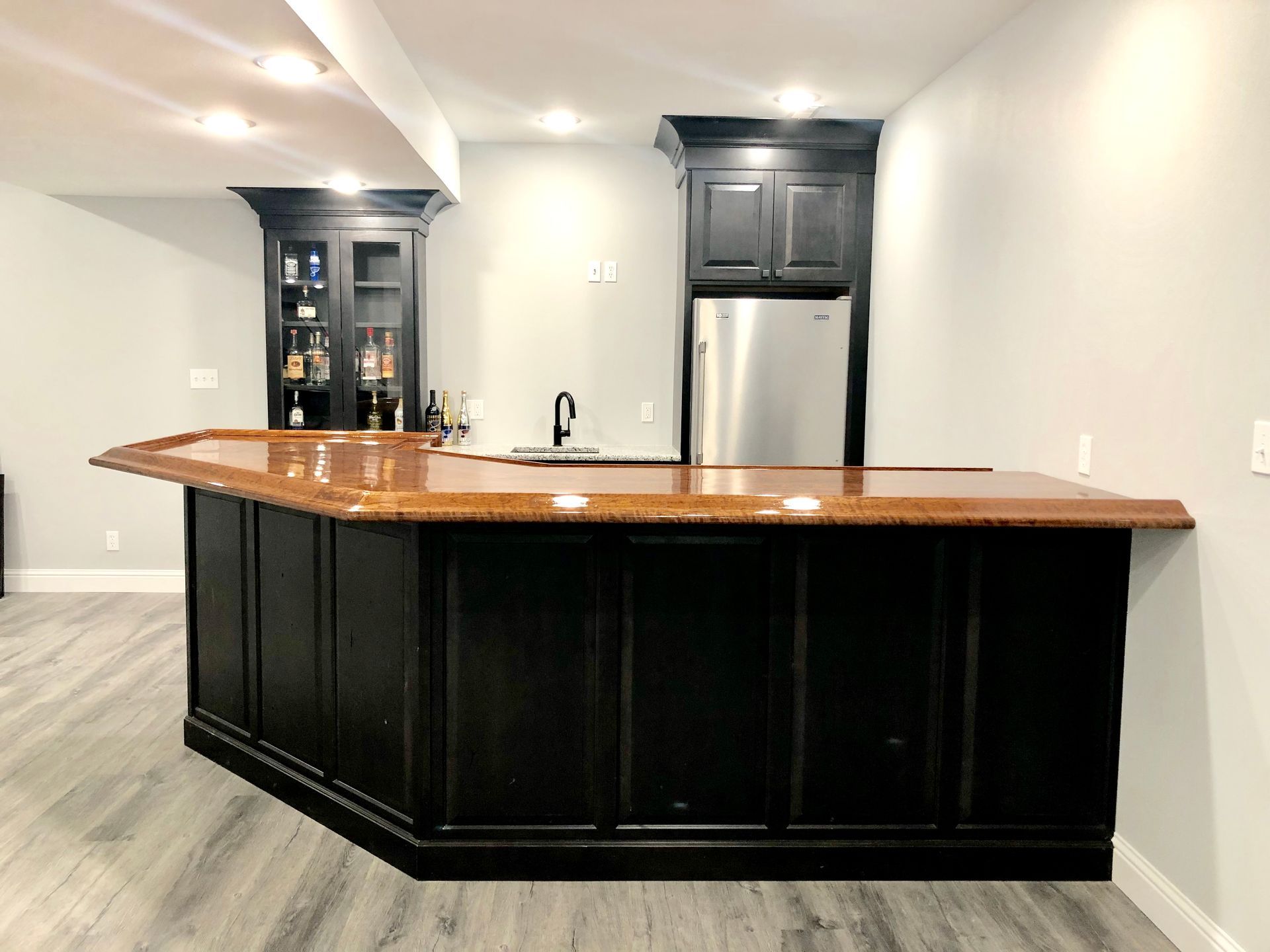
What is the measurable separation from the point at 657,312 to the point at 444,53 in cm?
191

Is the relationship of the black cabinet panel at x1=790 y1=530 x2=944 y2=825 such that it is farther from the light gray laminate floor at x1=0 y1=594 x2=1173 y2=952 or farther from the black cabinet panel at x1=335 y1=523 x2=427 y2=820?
the black cabinet panel at x1=335 y1=523 x2=427 y2=820

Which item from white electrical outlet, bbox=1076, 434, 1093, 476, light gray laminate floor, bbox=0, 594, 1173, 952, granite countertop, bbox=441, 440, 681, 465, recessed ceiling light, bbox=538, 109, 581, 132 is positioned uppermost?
recessed ceiling light, bbox=538, 109, 581, 132

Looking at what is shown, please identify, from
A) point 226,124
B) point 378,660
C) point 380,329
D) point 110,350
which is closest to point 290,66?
point 226,124

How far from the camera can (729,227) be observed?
4.50 m

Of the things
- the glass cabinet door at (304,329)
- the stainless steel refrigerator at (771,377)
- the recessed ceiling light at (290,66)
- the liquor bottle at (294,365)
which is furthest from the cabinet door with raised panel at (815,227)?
the liquor bottle at (294,365)

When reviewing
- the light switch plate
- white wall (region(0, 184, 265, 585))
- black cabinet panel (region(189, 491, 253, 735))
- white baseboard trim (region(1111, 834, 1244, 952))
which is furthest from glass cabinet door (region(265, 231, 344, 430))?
the light switch plate

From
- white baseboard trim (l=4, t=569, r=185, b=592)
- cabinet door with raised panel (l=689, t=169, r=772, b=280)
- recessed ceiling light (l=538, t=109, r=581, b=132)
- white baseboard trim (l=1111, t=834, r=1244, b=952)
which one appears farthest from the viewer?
white baseboard trim (l=4, t=569, r=185, b=592)

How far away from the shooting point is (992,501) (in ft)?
6.99

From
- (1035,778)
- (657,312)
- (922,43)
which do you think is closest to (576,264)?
(657,312)

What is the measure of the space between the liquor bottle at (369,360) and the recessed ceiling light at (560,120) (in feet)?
4.50

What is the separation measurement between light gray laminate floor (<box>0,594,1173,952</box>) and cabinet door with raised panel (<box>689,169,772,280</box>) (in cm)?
294

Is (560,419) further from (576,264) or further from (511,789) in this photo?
(511,789)

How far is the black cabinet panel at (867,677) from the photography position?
227cm

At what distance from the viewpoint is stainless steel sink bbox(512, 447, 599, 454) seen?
4852 mm
